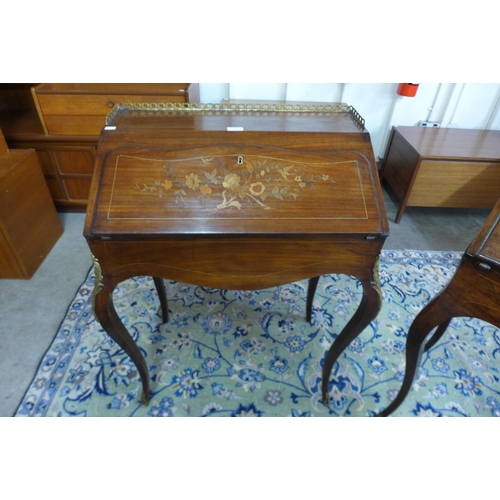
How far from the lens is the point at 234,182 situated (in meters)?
1.01

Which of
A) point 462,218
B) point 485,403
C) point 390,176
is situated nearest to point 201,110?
point 485,403

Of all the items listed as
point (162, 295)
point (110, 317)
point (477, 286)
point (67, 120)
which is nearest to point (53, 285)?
point (162, 295)

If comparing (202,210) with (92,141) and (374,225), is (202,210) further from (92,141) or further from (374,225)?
(92,141)

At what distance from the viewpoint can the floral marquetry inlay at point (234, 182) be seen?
0.99 metres

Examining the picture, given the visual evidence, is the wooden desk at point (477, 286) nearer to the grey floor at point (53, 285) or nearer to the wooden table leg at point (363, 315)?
the wooden table leg at point (363, 315)

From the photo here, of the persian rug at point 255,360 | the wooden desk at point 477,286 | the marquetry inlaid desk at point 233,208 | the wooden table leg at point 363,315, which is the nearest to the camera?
the wooden desk at point 477,286

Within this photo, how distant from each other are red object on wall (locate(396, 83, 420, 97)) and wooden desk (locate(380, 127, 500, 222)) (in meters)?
0.25

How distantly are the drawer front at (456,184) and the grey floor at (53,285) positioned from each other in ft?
0.78

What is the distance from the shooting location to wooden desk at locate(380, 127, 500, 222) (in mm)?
2293

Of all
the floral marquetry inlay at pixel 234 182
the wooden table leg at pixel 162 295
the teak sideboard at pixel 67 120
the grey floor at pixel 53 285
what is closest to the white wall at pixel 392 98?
the teak sideboard at pixel 67 120

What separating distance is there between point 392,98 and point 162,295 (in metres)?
2.37

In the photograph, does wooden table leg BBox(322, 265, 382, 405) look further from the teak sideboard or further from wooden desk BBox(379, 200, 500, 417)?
the teak sideboard

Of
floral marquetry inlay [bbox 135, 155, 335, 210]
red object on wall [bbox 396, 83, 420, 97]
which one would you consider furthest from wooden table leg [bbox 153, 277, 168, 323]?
red object on wall [bbox 396, 83, 420, 97]

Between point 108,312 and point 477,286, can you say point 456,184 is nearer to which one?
point 477,286
